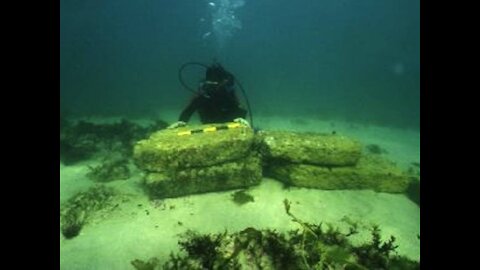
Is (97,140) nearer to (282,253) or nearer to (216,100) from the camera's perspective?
(216,100)

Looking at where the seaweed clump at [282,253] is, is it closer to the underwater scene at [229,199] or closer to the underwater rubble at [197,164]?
the underwater scene at [229,199]

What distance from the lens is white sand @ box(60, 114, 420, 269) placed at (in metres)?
5.58

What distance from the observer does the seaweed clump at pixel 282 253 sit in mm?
4918

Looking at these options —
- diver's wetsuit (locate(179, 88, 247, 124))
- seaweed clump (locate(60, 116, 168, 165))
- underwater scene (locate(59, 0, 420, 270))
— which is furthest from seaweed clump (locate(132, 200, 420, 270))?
seaweed clump (locate(60, 116, 168, 165))

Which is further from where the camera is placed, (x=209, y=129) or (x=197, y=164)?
(x=209, y=129)

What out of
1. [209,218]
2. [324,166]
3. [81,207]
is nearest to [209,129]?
[209,218]

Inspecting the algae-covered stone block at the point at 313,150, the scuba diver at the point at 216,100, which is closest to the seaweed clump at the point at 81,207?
the scuba diver at the point at 216,100

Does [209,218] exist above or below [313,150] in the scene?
below

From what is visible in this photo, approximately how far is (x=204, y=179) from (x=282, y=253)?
103 inches

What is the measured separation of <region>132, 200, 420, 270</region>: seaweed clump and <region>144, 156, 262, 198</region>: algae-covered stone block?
166 centimetres

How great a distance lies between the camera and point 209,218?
255 inches
